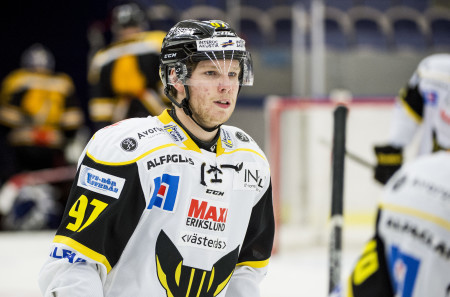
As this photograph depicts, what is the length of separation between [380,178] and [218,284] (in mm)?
1788

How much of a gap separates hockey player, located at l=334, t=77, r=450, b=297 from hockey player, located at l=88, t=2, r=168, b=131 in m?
3.73

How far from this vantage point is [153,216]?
6.48ft

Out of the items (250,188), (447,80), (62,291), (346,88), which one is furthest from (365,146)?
(62,291)

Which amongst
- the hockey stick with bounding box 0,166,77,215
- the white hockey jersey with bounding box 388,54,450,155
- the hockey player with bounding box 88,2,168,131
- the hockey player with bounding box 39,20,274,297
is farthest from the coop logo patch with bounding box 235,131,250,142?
the hockey stick with bounding box 0,166,77,215

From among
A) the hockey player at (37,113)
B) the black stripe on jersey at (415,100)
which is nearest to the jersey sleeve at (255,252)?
the black stripe on jersey at (415,100)

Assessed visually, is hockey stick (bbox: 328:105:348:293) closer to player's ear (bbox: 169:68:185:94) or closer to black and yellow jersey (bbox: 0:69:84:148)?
player's ear (bbox: 169:68:185:94)

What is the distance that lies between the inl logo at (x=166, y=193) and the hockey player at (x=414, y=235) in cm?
80

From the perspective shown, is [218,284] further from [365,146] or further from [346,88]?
[346,88]

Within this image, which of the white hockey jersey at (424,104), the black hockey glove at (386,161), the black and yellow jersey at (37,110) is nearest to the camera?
the white hockey jersey at (424,104)

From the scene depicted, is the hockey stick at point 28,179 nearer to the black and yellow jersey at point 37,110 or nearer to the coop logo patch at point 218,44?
the black and yellow jersey at point 37,110

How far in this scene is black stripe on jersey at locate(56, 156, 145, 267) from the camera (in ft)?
6.19

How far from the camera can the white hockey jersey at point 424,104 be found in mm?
3518

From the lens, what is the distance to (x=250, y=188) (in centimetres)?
212

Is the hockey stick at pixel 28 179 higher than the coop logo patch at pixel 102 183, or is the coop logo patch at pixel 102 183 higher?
the coop logo patch at pixel 102 183
